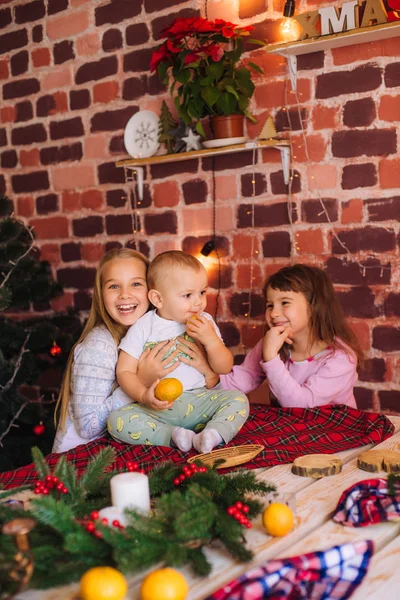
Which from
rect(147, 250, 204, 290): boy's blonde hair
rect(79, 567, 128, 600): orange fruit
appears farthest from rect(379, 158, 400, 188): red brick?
rect(79, 567, 128, 600): orange fruit

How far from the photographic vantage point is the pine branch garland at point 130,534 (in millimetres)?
1019

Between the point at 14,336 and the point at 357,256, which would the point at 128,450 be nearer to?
the point at 357,256

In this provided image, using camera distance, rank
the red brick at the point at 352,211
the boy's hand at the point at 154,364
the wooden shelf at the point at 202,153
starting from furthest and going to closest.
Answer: the wooden shelf at the point at 202,153
the red brick at the point at 352,211
the boy's hand at the point at 154,364

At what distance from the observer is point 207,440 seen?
1.70 metres

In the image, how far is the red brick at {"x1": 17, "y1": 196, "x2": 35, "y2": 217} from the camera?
3556 millimetres

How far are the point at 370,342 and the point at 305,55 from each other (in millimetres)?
1107

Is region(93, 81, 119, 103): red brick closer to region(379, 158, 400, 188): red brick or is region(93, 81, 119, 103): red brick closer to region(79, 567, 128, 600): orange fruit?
region(379, 158, 400, 188): red brick

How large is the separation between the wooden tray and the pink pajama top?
490 millimetres

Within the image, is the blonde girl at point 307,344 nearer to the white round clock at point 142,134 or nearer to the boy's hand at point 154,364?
A: the boy's hand at point 154,364

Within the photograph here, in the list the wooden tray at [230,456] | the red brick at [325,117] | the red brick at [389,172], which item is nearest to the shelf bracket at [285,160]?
the red brick at [325,117]

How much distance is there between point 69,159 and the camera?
336cm

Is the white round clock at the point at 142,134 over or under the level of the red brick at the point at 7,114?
under

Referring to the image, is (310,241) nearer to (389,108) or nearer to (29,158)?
(389,108)

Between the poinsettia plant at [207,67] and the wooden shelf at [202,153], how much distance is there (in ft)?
0.34
